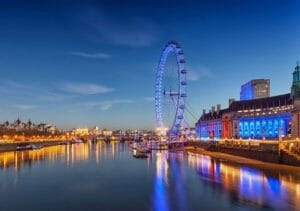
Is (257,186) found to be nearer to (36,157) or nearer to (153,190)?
(153,190)

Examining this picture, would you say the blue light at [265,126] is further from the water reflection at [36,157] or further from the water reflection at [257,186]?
the water reflection at [257,186]

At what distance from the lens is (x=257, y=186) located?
150ft

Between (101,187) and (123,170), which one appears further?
(123,170)

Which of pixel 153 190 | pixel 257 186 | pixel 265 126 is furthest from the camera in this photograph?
pixel 265 126

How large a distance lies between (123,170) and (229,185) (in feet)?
91.3

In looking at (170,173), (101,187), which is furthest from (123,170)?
(101,187)

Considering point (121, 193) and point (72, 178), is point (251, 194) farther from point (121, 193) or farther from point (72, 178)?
point (72, 178)

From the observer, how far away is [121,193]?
Answer: 45312 mm

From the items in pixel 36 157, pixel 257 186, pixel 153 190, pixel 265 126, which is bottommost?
pixel 153 190

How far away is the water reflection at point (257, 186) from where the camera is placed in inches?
1459

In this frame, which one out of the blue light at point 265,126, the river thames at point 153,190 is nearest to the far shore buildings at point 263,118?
the blue light at point 265,126

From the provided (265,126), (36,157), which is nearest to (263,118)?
(265,126)

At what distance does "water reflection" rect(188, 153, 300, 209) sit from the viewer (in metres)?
37.1

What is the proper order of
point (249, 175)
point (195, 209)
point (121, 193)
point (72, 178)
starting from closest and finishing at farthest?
point (195, 209) → point (121, 193) → point (249, 175) → point (72, 178)
